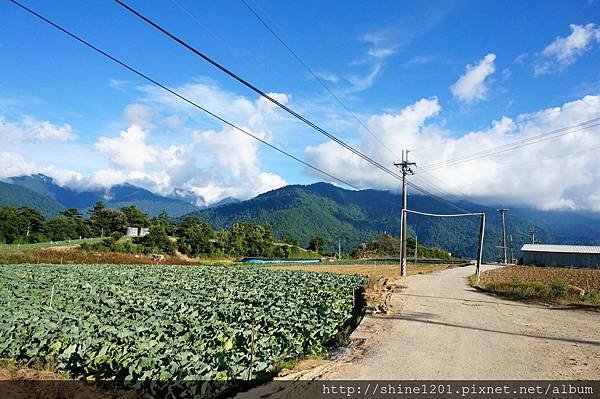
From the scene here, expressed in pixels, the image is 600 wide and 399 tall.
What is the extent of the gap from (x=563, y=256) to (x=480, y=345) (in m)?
84.8

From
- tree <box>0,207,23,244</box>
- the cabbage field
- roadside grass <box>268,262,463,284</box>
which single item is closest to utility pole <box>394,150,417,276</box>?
roadside grass <box>268,262,463,284</box>

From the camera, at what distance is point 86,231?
10669 centimetres

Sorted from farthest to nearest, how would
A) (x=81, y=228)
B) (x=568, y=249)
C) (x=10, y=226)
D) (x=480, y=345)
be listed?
1. (x=81, y=228)
2. (x=10, y=226)
3. (x=568, y=249)
4. (x=480, y=345)

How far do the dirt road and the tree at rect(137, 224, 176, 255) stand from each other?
256 ft

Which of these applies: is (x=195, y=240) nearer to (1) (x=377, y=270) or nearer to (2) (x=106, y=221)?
(2) (x=106, y=221)

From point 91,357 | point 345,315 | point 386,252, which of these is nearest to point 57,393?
point 91,357

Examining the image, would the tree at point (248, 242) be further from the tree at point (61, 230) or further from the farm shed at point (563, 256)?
the farm shed at point (563, 256)

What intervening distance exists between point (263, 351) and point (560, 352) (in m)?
9.70

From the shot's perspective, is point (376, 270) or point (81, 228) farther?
point (81, 228)

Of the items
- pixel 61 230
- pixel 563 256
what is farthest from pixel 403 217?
pixel 61 230

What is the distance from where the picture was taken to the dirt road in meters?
10.7

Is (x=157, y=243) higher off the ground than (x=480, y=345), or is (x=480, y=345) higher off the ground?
(x=157, y=243)

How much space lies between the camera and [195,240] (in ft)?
325

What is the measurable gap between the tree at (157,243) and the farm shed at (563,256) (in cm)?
8087
